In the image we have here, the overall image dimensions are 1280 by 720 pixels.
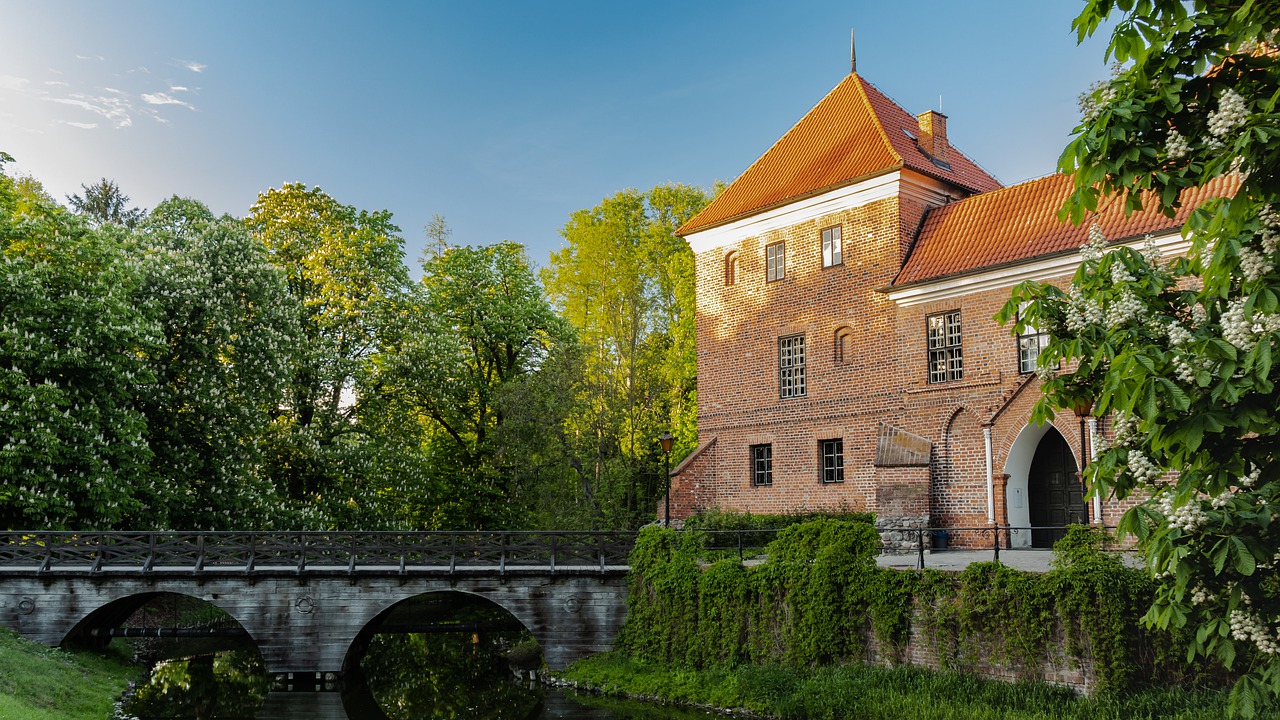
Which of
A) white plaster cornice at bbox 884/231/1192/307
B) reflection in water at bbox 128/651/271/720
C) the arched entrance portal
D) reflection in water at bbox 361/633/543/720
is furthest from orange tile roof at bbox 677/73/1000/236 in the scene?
reflection in water at bbox 128/651/271/720

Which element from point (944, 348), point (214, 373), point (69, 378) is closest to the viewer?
point (69, 378)

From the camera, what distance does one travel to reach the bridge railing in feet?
69.1

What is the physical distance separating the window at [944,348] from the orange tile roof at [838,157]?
3841 millimetres

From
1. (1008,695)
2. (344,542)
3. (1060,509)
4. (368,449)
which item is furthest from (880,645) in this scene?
(368,449)

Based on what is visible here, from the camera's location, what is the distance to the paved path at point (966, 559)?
16578 millimetres

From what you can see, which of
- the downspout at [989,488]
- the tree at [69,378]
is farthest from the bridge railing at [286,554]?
the downspout at [989,488]

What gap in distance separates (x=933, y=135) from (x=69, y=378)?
22.1 m

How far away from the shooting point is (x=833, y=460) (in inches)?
981

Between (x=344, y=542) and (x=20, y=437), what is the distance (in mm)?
6919

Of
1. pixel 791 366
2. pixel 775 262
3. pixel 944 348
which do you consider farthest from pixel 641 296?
pixel 944 348

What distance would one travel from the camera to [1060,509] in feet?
71.1

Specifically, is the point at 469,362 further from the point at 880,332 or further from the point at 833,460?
the point at 880,332

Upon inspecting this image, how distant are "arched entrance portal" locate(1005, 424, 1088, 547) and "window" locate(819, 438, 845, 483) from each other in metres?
4.35

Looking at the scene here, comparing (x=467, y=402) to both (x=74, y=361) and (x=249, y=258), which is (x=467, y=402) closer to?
(x=249, y=258)
